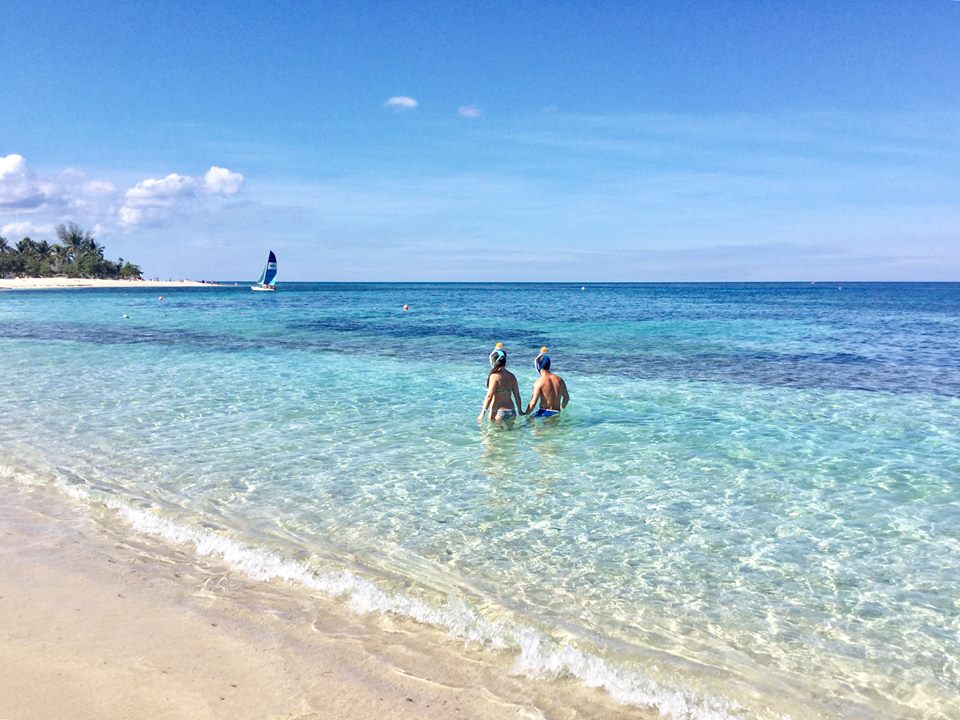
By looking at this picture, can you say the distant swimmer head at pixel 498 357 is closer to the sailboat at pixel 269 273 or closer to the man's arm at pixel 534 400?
the man's arm at pixel 534 400

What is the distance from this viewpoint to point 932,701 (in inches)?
177

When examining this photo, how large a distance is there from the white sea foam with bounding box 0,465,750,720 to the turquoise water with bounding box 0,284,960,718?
0.02m

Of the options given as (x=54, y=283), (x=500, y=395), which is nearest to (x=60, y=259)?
(x=54, y=283)

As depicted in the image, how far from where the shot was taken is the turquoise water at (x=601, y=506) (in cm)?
503

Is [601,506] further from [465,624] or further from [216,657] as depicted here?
[216,657]

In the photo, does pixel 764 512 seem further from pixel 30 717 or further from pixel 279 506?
pixel 30 717

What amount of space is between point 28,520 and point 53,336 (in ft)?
90.3

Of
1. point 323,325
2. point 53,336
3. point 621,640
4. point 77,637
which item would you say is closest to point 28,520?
point 77,637

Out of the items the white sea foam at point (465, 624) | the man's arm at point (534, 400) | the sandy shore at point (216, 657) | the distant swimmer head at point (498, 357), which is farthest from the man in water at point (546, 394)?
the sandy shore at point (216, 657)

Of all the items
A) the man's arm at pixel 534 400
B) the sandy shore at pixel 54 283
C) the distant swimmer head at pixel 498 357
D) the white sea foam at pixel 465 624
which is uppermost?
the sandy shore at pixel 54 283

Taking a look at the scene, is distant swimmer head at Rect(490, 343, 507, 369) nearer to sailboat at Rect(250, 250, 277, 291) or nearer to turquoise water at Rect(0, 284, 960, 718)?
turquoise water at Rect(0, 284, 960, 718)

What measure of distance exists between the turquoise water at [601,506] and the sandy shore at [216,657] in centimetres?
34

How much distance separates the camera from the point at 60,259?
388 feet

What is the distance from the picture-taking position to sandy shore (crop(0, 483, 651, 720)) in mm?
4195
